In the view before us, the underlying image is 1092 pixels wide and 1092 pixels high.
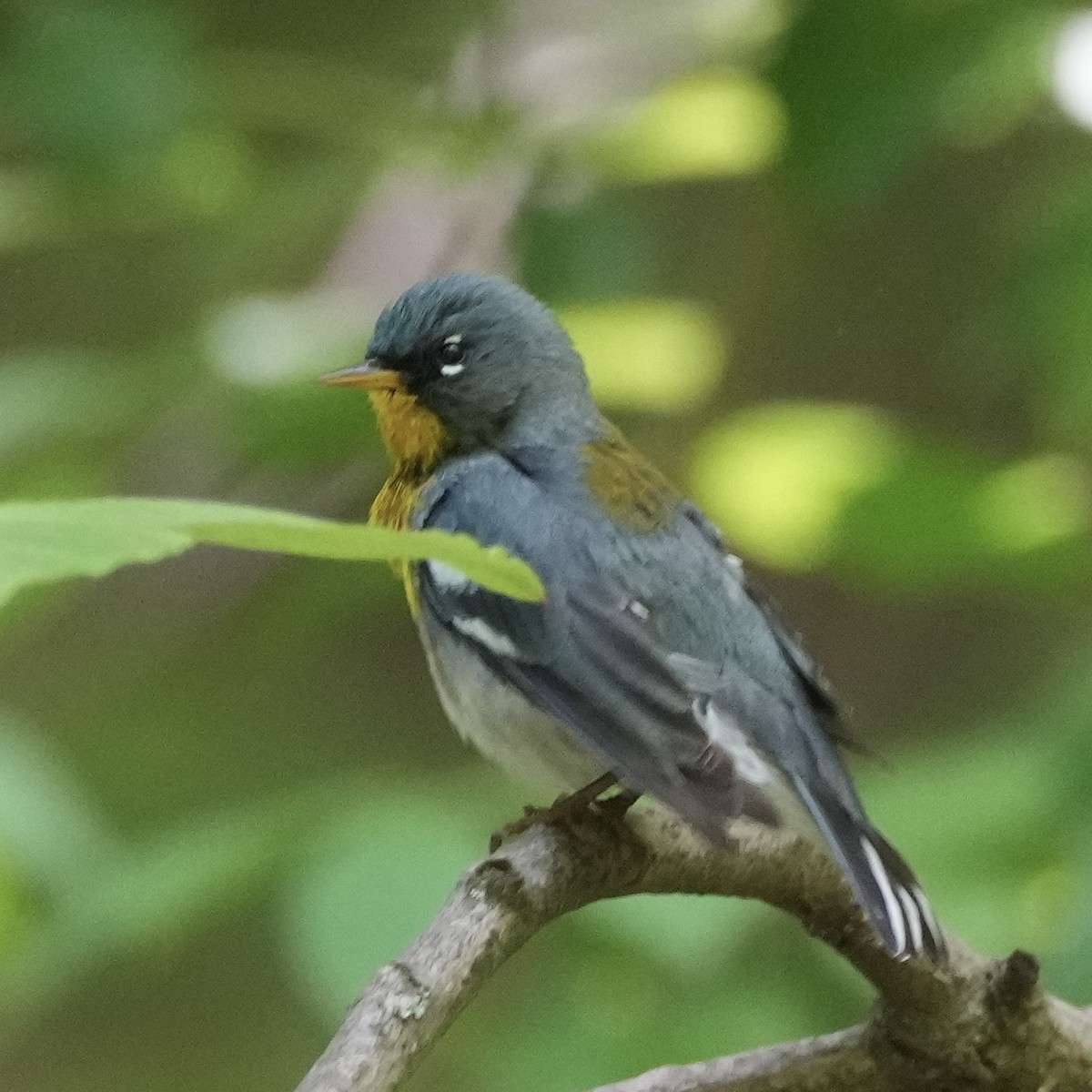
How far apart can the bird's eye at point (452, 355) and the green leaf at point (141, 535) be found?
1.19 metres

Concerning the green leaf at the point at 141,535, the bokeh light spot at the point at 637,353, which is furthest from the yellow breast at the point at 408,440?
the green leaf at the point at 141,535

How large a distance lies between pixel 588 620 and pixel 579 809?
172 millimetres

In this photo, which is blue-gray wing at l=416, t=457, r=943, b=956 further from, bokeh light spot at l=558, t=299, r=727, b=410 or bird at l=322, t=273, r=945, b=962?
bokeh light spot at l=558, t=299, r=727, b=410

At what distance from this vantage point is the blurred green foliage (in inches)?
58.7

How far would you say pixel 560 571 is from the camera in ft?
4.63

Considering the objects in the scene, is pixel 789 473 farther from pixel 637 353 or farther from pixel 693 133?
pixel 693 133

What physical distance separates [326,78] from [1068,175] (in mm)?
882

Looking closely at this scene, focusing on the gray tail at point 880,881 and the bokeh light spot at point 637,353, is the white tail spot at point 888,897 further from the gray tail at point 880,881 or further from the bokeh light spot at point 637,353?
the bokeh light spot at point 637,353

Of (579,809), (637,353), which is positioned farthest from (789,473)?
(579,809)

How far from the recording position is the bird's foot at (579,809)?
127cm

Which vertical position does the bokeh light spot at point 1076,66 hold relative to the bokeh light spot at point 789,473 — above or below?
above

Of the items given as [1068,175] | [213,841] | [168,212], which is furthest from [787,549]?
[168,212]

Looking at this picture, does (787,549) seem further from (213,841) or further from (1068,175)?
(213,841)

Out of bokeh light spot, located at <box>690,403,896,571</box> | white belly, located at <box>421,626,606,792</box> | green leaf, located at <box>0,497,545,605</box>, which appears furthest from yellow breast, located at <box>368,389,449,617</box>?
green leaf, located at <box>0,497,545,605</box>
